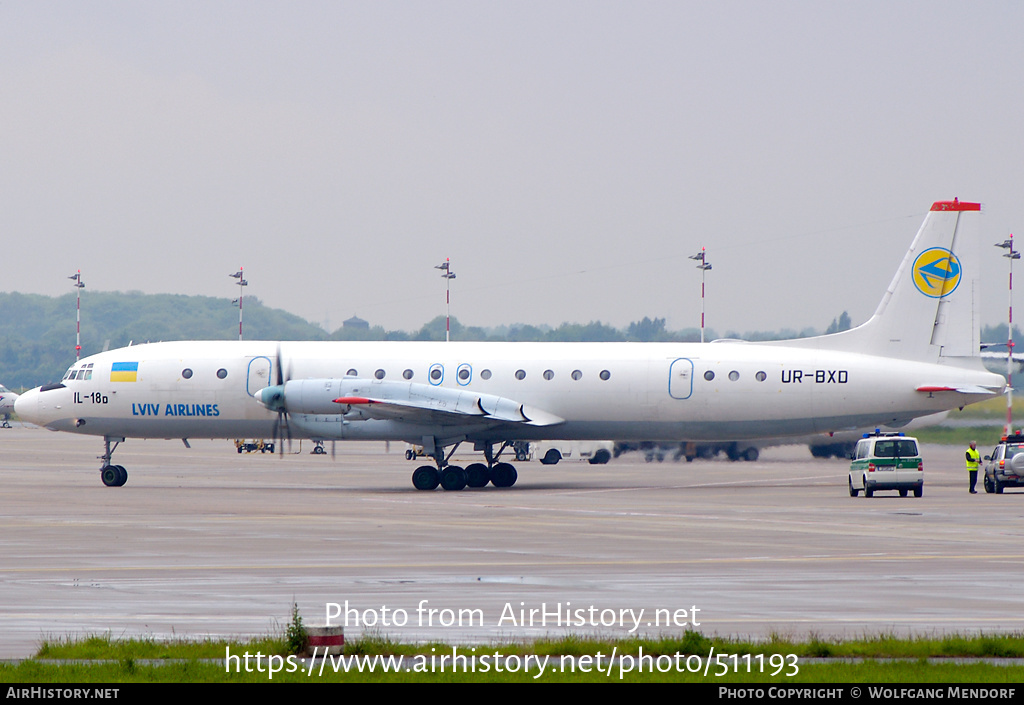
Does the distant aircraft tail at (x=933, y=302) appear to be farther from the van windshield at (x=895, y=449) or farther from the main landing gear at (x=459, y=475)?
the main landing gear at (x=459, y=475)

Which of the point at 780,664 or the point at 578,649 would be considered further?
the point at 578,649

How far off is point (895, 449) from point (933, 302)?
24.4ft

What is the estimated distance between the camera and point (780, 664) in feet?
35.4

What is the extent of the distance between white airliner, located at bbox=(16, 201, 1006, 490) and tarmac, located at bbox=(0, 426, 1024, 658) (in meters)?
2.07

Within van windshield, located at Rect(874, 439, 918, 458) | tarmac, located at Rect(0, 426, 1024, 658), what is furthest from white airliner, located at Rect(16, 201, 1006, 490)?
van windshield, located at Rect(874, 439, 918, 458)

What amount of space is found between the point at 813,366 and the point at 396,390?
13.2m

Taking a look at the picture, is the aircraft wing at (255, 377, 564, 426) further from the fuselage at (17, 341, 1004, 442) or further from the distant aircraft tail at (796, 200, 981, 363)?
the distant aircraft tail at (796, 200, 981, 363)

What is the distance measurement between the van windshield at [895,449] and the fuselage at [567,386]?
368 cm

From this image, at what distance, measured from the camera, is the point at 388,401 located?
129 feet

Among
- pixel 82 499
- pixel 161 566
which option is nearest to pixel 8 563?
pixel 161 566

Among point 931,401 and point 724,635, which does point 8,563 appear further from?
point 931,401

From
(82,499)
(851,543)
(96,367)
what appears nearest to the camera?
(851,543)

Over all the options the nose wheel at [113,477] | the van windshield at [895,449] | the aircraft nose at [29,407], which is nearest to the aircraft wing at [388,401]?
the nose wheel at [113,477]

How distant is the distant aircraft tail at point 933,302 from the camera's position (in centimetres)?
4219
